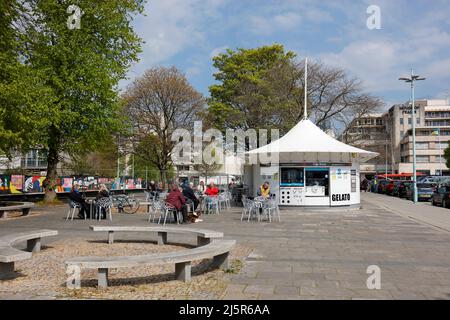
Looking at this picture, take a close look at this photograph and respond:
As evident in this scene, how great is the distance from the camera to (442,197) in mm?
27156

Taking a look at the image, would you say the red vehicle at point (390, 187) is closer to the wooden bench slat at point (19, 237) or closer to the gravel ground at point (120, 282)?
the gravel ground at point (120, 282)

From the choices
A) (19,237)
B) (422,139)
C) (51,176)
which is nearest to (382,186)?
(51,176)

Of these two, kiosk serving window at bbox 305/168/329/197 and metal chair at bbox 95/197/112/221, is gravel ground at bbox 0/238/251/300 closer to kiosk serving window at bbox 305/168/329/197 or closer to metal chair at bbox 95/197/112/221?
metal chair at bbox 95/197/112/221

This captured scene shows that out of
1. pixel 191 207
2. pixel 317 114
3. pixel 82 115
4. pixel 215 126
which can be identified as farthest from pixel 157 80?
pixel 191 207

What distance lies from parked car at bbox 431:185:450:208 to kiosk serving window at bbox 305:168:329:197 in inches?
367

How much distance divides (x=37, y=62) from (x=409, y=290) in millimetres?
21231

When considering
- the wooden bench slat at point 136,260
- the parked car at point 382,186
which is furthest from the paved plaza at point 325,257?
the parked car at point 382,186

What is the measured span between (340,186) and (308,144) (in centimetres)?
253

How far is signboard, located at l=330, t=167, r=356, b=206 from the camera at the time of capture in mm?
21688

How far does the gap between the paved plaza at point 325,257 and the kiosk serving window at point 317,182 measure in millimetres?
4702

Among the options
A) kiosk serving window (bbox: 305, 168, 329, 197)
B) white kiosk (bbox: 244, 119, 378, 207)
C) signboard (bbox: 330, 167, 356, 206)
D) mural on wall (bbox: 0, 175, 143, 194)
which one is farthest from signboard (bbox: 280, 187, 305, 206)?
mural on wall (bbox: 0, 175, 143, 194)

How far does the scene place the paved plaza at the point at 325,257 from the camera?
6391 millimetres

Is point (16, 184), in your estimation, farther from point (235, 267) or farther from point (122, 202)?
point (235, 267)

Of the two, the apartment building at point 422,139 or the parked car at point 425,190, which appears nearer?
the parked car at point 425,190
